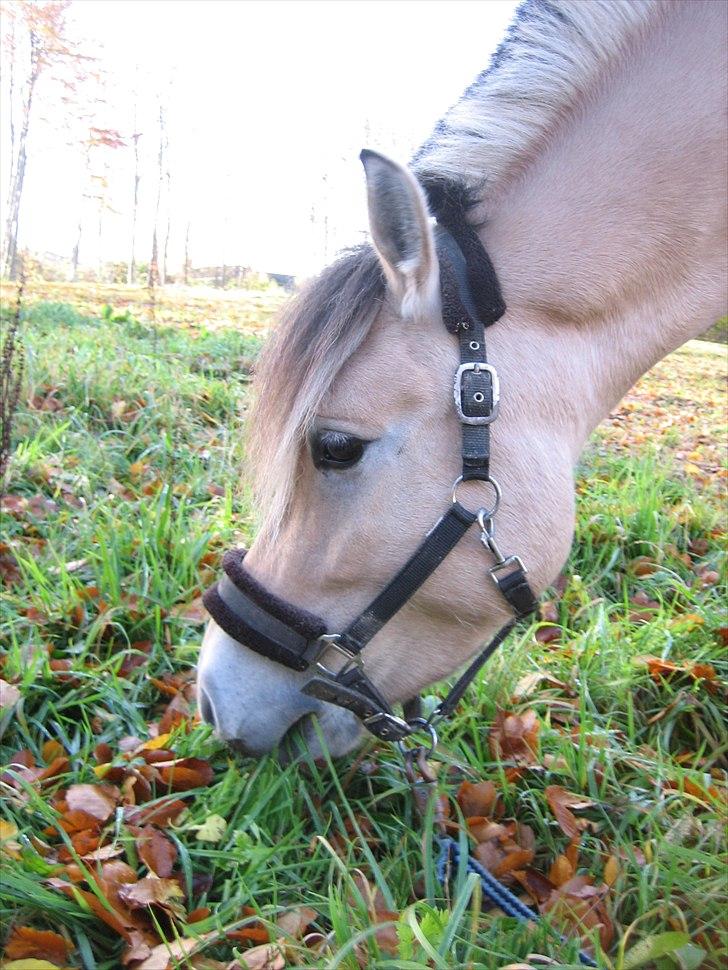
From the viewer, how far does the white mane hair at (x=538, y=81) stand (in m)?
1.72

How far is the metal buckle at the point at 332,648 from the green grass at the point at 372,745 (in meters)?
0.32

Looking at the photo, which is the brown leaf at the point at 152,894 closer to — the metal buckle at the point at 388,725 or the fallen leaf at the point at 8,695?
the metal buckle at the point at 388,725


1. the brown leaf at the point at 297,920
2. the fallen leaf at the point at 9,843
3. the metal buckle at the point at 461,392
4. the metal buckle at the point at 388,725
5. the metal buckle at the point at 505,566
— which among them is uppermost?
the metal buckle at the point at 461,392

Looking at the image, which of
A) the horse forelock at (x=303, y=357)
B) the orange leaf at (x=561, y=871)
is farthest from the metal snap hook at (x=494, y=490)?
the orange leaf at (x=561, y=871)

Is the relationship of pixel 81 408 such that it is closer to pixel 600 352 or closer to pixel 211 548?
pixel 211 548

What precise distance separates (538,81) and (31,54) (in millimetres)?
8333

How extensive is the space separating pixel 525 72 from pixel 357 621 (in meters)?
1.42

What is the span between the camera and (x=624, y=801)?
1838 millimetres

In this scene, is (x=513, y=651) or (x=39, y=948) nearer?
(x=39, y=948)

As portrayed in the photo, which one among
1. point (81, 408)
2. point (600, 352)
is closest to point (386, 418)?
point (600, 352)

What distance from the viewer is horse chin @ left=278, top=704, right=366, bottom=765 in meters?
1.70

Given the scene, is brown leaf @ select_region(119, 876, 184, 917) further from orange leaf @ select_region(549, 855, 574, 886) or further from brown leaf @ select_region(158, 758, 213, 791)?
orange leaf @ select_region(549, 855, 574, 886)

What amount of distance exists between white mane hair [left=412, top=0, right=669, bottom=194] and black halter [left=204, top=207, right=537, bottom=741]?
22 centimetres

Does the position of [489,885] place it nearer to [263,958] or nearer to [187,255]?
[263,958]
